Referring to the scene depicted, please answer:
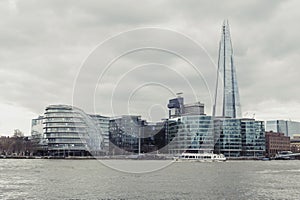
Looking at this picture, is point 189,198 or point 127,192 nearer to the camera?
point 189,198

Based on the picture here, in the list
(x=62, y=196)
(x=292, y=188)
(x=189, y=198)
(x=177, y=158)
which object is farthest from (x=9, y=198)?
(x=177, y=158)

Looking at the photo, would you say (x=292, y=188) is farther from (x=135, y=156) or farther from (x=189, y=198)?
(x=135, y=156)

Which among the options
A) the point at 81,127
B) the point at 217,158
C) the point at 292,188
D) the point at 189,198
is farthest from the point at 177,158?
the point at 189,198

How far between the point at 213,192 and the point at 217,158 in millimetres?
134615

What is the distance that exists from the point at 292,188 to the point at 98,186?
2551cm

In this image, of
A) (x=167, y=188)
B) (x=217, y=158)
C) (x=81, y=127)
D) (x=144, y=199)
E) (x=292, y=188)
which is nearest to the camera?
(x=144, y=199)

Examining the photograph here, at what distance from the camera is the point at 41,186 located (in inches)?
2105

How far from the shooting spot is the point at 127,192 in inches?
1850

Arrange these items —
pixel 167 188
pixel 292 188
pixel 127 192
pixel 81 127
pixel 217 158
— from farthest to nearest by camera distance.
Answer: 1. pixel 81 127
2. pixel 217 158
3. pixel 292 188
4. pixel 167 188
5. pixel 127 192

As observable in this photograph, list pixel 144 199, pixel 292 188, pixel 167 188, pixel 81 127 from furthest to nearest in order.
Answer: pixel 81 127 < pixel 292 188 < pixel 167 188 < pixel 144 199

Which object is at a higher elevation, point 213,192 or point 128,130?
point 128,130

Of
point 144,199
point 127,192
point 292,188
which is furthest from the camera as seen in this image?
point 292,188

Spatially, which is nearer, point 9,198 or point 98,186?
point 9,198

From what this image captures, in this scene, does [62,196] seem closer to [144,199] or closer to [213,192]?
[144,199]
